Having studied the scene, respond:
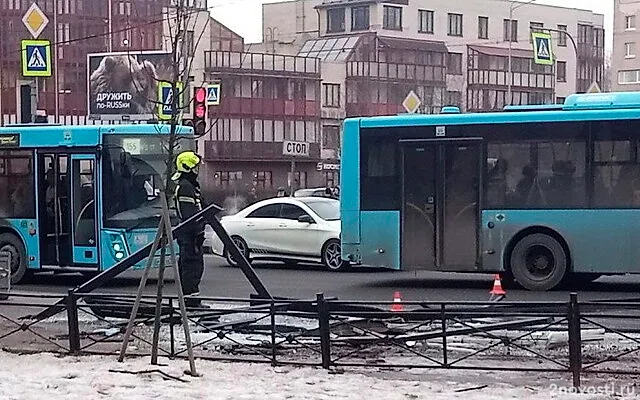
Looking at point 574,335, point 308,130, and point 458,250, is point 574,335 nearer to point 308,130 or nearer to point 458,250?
point 458,250

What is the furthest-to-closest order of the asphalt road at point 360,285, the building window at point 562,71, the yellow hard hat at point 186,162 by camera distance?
the building window at point 562,71 → the asphalt road at point 360,285 → the yellow hard hat at point 186,162

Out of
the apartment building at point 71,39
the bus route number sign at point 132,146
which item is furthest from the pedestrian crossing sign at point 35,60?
the apartment building at point 71,39

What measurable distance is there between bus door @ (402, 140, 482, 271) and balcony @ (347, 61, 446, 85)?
60342mm

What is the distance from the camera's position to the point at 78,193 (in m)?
18.7

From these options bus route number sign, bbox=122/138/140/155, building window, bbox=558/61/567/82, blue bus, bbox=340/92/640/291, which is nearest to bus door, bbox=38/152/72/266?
bus route number sign, bbox=122/138/140/155

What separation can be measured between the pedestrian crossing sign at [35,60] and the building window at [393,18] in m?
56.7

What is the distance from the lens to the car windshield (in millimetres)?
21625

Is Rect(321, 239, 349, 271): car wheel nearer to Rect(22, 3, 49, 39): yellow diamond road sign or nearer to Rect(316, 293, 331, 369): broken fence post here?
Rect(22, 3, 49, 39): yellow diamond road sign

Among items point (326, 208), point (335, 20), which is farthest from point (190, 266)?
point (335, 20)

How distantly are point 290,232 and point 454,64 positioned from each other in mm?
63993

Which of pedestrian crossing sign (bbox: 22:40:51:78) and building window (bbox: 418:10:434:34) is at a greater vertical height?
building window (bbox: 418:10:434:34)

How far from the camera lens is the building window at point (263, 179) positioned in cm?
7269

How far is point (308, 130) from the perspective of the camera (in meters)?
75.5

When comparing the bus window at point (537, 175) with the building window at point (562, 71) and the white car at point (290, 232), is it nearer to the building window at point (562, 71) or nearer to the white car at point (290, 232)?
the white car at point (290, 232)
